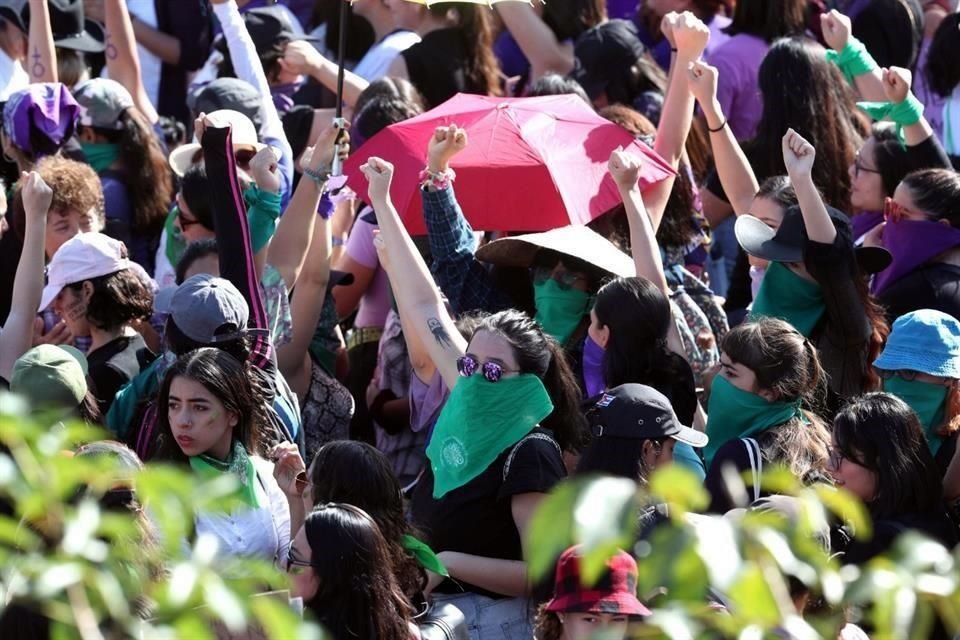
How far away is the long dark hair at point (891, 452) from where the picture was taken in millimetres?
4234

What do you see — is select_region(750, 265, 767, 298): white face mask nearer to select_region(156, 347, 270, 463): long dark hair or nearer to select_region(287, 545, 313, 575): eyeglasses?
select_region(156, 347, 270, 463): long dark hair

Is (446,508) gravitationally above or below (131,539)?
below

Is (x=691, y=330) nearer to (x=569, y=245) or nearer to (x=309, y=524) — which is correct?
(x=569, y=245)

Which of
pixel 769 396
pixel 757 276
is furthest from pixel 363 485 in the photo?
pixel 757 276

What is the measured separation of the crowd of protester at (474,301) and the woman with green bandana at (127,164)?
13mm

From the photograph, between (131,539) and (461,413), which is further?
(461,413)

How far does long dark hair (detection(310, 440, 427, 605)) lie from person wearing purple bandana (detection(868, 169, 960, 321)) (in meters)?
2.07

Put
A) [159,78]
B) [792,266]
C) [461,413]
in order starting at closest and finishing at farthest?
[461,413]
[792,266]
[159,78]

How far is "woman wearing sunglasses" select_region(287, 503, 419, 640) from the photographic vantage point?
370 centimetres

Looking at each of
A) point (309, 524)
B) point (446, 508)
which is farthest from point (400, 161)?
point (309, 524)

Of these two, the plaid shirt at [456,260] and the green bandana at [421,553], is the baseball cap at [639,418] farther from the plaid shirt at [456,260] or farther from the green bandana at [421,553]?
the plaid shirt at [456,260]

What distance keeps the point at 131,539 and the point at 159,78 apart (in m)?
6.44

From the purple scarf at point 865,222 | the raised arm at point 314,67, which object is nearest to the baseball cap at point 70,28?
the raised arm at point 314,67

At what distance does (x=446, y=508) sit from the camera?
14.8 feet
